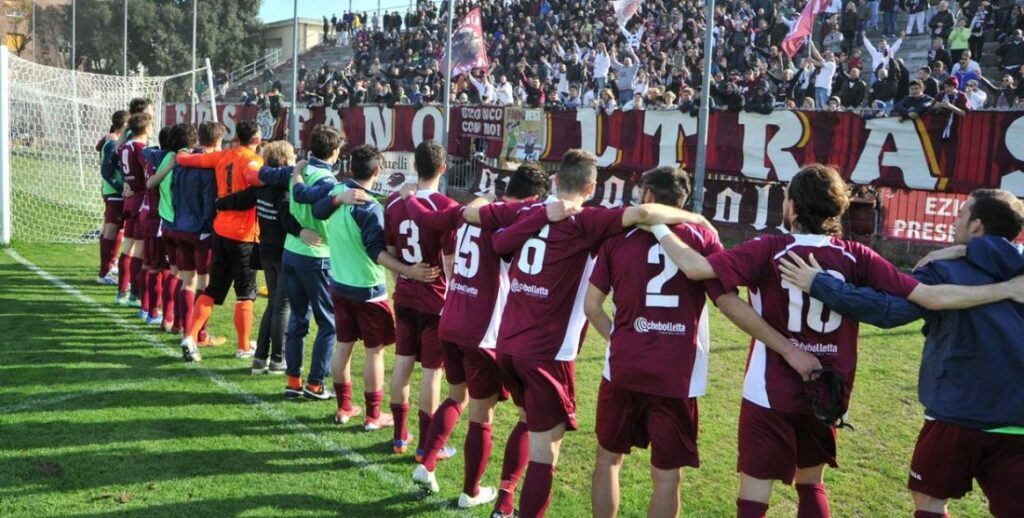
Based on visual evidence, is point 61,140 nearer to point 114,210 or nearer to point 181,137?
point 114,210

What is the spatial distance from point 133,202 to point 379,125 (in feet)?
53.0

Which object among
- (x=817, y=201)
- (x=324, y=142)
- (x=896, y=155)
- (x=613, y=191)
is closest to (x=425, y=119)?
(x=613, y=191)

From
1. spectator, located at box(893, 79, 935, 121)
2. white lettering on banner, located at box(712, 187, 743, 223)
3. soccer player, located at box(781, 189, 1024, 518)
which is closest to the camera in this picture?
soccer player, located at box(781, 189, 1024, 518)

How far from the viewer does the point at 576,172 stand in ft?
14.3

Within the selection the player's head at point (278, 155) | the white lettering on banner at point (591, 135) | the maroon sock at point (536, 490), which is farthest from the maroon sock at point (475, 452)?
the white lettering on banner at point (591, 135)

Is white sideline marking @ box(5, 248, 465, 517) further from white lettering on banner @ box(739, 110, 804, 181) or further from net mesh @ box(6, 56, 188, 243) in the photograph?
white lettering on banner @ box(739, 110, 804, 181)

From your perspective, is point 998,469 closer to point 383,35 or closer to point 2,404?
point 2,404

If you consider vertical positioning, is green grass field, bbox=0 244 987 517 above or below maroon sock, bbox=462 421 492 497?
below

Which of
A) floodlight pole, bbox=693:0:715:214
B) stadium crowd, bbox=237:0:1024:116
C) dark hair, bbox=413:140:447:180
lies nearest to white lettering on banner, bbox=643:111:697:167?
stadium crowd, bbox=237:0:1024:116

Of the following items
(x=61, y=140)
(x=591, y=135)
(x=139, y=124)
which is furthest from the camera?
(x=591, y=135)

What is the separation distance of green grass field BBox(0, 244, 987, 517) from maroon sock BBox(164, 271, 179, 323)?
411 mm

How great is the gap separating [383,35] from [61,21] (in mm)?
43919

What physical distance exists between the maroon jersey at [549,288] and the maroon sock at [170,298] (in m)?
5.79

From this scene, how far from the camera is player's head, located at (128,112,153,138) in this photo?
31.3 ft
